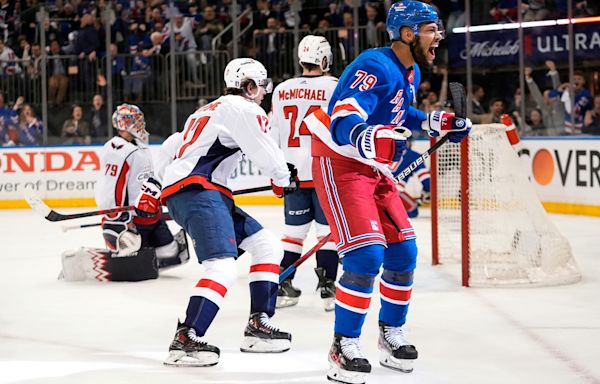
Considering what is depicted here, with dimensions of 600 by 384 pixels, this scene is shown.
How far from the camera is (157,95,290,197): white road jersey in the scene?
403cm

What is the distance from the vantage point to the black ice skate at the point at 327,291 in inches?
205

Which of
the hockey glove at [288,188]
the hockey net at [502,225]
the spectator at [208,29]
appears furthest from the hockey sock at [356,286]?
the spectator at [208,29]

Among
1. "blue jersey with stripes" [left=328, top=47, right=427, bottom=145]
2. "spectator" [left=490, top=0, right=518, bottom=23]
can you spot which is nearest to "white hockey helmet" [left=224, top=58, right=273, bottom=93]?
"blue jersey with stripes" [left=328, top=47, right=427, bottom=145]

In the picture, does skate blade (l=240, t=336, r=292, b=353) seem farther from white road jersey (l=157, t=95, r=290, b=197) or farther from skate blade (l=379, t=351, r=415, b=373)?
white road jersey (l=157, t=95, r=290, b=197)

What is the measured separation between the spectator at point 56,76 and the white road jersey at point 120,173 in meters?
5.67

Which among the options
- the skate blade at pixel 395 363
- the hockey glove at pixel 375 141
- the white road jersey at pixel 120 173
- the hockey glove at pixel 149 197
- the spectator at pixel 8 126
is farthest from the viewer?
the spectator at pixel 8 126

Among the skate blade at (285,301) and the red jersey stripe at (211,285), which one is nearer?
the red jersey stripe at (211,285)

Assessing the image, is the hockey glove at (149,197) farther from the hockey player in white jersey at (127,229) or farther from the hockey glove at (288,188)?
the hockey player in white jersey at (127,229)

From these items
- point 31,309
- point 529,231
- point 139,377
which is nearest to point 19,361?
point 139,377

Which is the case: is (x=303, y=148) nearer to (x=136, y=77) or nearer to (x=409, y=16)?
(x=409, y=16)

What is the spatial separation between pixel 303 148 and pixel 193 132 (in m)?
1.38

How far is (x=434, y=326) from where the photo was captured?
15.7 ft

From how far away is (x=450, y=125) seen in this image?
13.2 feet

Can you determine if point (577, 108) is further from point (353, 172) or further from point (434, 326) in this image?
point (353, 172)
